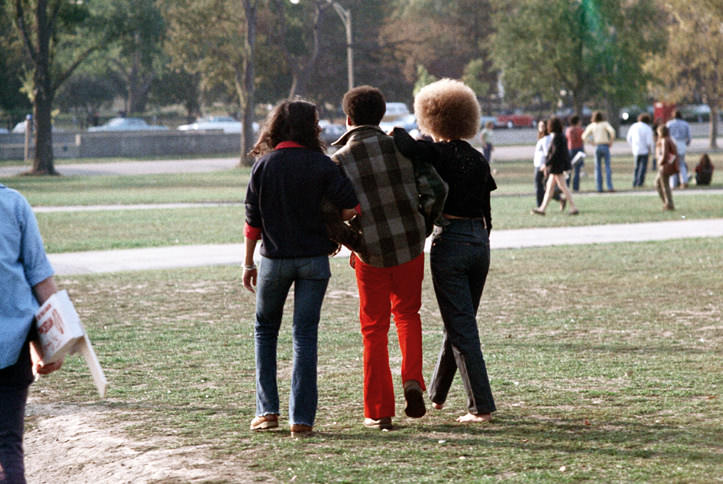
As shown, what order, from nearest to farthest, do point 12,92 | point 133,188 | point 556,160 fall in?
point 556,160
point 133,188
point 12,92

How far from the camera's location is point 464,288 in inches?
231

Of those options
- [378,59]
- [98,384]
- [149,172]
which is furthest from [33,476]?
[378,59]

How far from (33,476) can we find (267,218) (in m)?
1.79

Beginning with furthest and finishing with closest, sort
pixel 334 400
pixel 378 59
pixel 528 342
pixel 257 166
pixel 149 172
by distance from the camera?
1. pixel 378 59
2. pixel 149 172
3. pixel 528 342
4. pixel 334 400
5. pixel 257 166

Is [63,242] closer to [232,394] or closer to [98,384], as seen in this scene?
[232,394]

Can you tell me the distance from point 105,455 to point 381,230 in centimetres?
181

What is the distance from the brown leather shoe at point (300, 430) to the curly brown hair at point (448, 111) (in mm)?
1678

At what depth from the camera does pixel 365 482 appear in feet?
16.0

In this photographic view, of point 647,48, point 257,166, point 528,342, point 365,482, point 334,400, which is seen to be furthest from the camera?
point 647,48

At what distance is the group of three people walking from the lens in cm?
555

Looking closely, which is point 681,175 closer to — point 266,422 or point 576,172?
point 576,172

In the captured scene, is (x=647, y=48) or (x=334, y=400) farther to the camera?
(x=647, y=48)

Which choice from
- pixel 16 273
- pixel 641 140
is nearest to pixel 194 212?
→ pixel 641 140

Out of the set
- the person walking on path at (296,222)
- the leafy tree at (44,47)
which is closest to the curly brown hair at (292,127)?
the person walking on path at (296,222)
